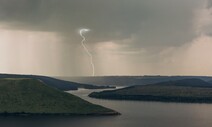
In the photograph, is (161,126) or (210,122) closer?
(161,126)

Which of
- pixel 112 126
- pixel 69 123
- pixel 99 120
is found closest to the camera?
pixel 112 126

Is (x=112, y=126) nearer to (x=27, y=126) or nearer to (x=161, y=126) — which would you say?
(x=161, y=126)

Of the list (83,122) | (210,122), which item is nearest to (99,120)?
(83,122)

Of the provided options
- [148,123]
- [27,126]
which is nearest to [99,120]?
[148,123]

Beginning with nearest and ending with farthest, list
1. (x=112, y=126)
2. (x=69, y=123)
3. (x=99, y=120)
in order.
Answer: (x=112, y=126), (x=69, y=123), (x=99, y=120)

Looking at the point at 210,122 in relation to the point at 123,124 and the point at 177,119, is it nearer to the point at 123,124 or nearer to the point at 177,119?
the point at 177,119

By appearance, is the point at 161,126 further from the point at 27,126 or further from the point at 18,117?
the point at 18,117

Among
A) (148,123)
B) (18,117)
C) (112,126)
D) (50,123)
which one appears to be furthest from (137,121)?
(18,117)

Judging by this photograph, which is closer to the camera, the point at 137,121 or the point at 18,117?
the point at 137,121
